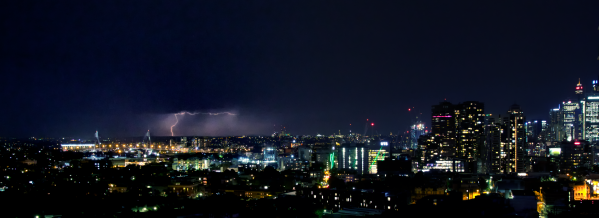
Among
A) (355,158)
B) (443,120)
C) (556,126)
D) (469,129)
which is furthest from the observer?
(556,126)

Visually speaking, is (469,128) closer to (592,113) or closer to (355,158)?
(592,113)

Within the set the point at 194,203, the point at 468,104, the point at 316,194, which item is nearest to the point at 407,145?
the point at 468,104

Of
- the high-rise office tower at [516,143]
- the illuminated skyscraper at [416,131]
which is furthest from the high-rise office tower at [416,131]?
the high-rise office tower at [516,143]

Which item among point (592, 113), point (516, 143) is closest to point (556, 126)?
point (592, 113)

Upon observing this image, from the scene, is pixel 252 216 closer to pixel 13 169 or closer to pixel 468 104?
pixel 13 169

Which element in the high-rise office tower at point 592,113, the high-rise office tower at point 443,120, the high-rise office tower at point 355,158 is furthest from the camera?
the high-rise office tower at point 443,120

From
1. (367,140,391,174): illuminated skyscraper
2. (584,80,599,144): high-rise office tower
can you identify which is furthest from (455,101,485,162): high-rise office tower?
(584,80,599,144): high-rise office tower

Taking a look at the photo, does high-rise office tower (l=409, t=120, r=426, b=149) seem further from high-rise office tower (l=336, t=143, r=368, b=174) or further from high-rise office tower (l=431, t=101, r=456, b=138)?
high-rise office tower (l=336, t=143, r=368, b=174)

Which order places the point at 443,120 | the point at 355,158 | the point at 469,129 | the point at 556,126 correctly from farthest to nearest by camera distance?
the point at 556,126
the point at 443,120
the point at 469,129
the point at 355,158

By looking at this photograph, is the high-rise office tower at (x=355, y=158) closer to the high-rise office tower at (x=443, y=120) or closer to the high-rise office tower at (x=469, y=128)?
the high-rise office tower at (x=469, y=128)

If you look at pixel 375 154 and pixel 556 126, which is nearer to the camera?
pixel 375 154

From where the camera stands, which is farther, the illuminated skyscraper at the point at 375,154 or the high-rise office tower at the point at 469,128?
the high-rise office tower at the point at 469,128
